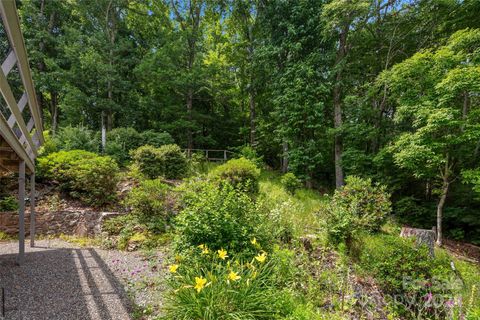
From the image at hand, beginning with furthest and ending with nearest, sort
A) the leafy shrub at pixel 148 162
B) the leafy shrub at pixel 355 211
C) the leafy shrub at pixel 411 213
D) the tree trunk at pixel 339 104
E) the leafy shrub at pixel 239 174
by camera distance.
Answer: the tree trunk at pixel 339 104 → the leafy shrub at pixel 411 213 → the leafy shrub at pixel 148 162 → the leafy shrub at pixel 239 174 → the leafy shrub at pixel 355 211

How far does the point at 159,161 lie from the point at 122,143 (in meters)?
3.91

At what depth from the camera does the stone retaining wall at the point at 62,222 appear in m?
5.54

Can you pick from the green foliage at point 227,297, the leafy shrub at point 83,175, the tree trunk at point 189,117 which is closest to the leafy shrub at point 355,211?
the green foliage at point 227,297

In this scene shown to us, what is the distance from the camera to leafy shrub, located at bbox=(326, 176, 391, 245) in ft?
13.8

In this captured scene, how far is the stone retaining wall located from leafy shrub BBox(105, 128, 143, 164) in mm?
4727

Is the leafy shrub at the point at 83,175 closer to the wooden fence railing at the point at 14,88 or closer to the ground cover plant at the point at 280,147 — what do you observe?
the ground cover plant at the point at 280,147

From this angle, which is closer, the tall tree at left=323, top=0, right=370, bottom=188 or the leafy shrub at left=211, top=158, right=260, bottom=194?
the leafy shrub at left=211, top=158, right=260, bottom=194

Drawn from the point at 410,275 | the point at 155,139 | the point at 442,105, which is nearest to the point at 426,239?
the point at 410,275

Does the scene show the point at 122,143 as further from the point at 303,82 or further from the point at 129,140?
the point at 303,82

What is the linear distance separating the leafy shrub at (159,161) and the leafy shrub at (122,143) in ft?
8.54

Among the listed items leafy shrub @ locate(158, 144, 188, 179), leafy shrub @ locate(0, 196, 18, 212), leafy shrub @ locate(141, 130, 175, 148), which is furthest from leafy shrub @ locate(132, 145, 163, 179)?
leafy shrub @ locate(0, 196, 18, 212)

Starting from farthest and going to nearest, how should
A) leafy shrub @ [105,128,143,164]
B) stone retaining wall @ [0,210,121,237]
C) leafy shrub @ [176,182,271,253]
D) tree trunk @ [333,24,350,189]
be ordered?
leafy shrub @ [105,128,143,164] < tree trunk @ [333,24,350,189] < stone retaining wall @ [0,210,121,237] < leafy shrub @ [176,182,271,253]

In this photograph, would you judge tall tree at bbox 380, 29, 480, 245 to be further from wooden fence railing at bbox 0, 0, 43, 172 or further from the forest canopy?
wooden fence railing at bbox 0, 0, 43, 172

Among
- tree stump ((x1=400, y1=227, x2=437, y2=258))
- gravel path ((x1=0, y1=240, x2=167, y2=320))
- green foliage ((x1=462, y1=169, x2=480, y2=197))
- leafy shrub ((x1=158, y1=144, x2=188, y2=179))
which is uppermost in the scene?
leafy shrub ((x1=158, y1=144, x2=188, y2=179))
